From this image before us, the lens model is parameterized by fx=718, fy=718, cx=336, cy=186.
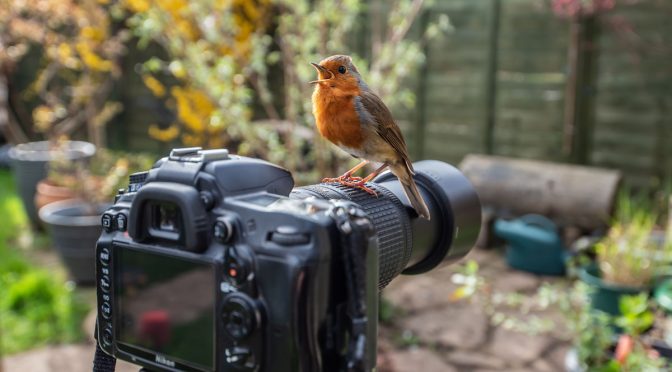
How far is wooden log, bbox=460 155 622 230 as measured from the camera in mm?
4508

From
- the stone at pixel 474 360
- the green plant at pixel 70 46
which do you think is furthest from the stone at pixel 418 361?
the green plant at pixel 70 46

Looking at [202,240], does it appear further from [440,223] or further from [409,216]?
[440,223]

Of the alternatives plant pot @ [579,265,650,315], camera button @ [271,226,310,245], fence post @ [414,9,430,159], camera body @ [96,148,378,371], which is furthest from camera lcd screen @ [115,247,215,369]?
fence post @ [414,9,430,159]

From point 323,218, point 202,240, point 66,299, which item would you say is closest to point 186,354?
point 202,240

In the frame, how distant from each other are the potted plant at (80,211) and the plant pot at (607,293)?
8.72 feet

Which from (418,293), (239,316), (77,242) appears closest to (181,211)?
(239,316)

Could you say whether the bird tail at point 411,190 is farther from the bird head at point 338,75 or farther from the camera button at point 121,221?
the camera button at point 121,221

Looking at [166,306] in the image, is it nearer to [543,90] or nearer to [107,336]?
[107,336]

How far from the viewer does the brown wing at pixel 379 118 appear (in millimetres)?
1540

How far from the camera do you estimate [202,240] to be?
103cm

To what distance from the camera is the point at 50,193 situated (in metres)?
4.96

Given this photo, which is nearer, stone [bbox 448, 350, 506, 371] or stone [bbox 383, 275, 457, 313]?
stone [bbox 448, 350, 506, 371]

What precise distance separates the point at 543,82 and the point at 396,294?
1.97 meters

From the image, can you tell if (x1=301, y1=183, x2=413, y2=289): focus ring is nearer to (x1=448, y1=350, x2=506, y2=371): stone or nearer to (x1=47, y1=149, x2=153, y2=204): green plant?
(x1=448, y1=350, x2=506, y2=371): stone
